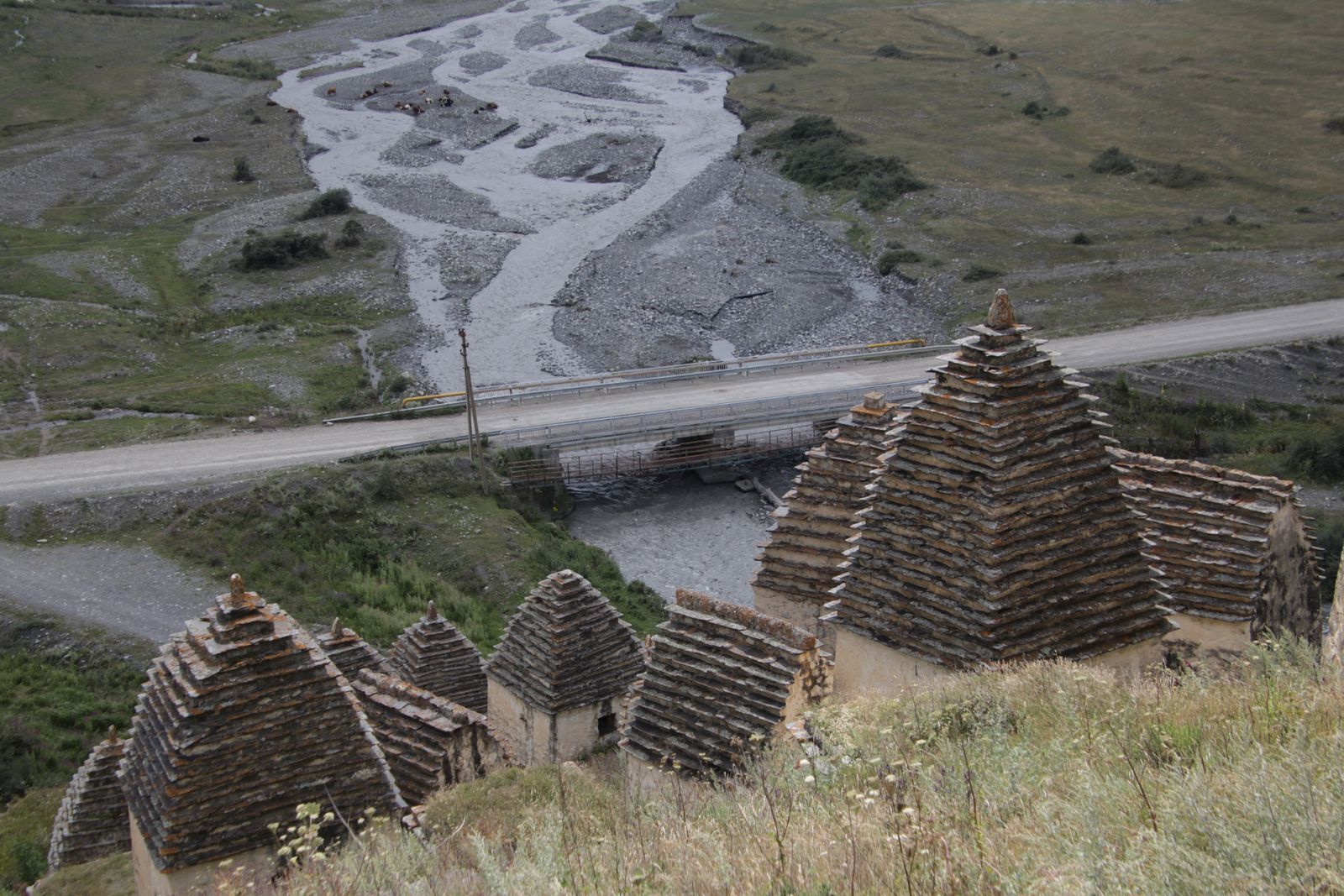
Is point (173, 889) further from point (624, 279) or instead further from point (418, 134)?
point (418, 134)

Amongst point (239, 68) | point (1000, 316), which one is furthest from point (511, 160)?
point (1000, 316)

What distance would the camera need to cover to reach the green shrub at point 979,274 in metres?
59.2

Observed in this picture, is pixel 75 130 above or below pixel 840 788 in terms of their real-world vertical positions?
below

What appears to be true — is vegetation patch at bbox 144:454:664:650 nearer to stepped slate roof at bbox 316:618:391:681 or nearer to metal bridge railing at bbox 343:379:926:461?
metal bridge railing at bbox 343:379:926:461

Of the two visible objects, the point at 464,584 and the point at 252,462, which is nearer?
the point at 464,584

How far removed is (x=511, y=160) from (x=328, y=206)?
1649cm

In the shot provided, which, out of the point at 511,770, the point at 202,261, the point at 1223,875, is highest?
the point at 1223,875

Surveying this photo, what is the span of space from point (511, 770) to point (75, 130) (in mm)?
87903

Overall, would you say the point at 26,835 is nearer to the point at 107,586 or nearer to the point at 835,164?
the point at 107,586

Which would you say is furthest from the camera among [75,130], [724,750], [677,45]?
[677,45]

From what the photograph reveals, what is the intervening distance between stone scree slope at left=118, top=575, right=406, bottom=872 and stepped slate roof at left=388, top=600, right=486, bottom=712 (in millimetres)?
7732

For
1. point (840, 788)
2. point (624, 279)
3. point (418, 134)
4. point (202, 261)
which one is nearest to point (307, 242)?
point (202, 261)

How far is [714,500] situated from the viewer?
44.1 meters

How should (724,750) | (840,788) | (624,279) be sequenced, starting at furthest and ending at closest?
(624,279) < (724,750) < (840,788)
